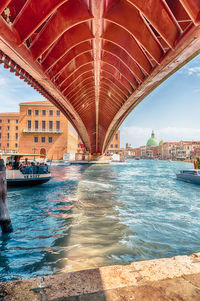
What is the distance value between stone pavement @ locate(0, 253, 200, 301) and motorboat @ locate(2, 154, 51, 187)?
14.2m

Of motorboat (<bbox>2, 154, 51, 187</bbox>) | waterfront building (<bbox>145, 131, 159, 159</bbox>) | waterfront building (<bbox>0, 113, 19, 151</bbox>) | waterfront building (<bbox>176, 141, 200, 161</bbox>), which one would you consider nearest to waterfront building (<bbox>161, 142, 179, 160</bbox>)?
waterfront building (<bbox>176, 141, 200, 161</bbox>)

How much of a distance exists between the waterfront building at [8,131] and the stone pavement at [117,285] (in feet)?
265

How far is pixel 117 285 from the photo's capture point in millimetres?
2490

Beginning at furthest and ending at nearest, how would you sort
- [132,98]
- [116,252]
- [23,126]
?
[23,126], [132,98], [116,252]

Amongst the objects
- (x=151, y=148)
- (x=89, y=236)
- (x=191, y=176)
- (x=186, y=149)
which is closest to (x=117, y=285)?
(x=89, y=236)

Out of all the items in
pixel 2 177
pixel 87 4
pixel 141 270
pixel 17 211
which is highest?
pixel 87 4

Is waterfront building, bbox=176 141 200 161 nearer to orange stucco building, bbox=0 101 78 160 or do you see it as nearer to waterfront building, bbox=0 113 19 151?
orange stucco building, bbox=0 101 78 160

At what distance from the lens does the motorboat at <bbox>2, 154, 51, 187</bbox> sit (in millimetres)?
15508

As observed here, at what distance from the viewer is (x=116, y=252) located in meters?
4.97

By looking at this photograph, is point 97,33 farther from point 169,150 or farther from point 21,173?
point 169,150

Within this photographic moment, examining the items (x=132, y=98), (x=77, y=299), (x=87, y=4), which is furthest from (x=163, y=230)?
(x=132, y=98)

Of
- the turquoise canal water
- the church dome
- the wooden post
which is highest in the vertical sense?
the church dome

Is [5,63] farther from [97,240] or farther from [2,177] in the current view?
[97,240]

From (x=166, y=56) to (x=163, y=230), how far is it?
6.59 metres
